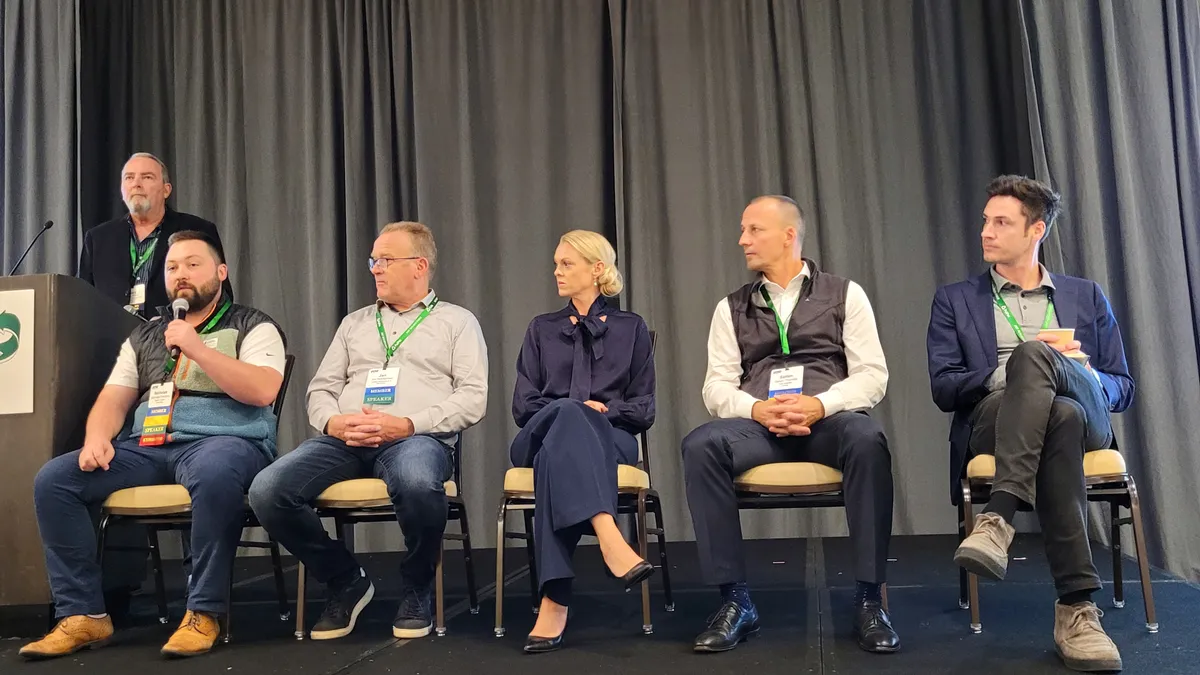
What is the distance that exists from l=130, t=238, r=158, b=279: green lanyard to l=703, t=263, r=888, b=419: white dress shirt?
93.6 inches

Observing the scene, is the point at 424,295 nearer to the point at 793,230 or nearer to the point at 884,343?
the point at 793,230

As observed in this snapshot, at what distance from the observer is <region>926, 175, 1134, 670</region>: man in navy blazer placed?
2.34 metres

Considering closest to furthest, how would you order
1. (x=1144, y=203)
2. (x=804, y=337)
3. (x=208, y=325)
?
(x=804, y=337) → (x=208, y=325) → (x=1144, y=203)

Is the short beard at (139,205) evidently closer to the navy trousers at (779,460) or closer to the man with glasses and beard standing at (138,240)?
the man with glasses and beard standing at (138,240)

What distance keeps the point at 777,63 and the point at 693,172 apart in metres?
0.68

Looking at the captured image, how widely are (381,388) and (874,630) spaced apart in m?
1.63

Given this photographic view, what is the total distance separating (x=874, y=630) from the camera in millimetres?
2439

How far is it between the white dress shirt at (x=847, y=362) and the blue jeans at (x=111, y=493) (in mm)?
1409

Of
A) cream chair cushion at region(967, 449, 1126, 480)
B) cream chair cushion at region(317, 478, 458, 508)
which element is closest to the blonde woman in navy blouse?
cream chair cushion at region(317, 478, 458, 508)

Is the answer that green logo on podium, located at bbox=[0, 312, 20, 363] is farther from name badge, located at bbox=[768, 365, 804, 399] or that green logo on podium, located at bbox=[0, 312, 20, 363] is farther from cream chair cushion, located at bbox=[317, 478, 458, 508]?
name badge, located at bbox=[768, 365, 804, 399]

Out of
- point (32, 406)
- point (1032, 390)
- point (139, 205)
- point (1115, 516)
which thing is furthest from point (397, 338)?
point (1115, 516)

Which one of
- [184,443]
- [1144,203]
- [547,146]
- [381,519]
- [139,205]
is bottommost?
[381,519]

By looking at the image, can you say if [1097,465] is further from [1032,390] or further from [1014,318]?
[1014,318]

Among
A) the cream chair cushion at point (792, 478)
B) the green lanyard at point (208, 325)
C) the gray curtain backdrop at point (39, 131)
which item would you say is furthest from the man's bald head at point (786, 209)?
the gray curtain backdrop at point (39, 131)
